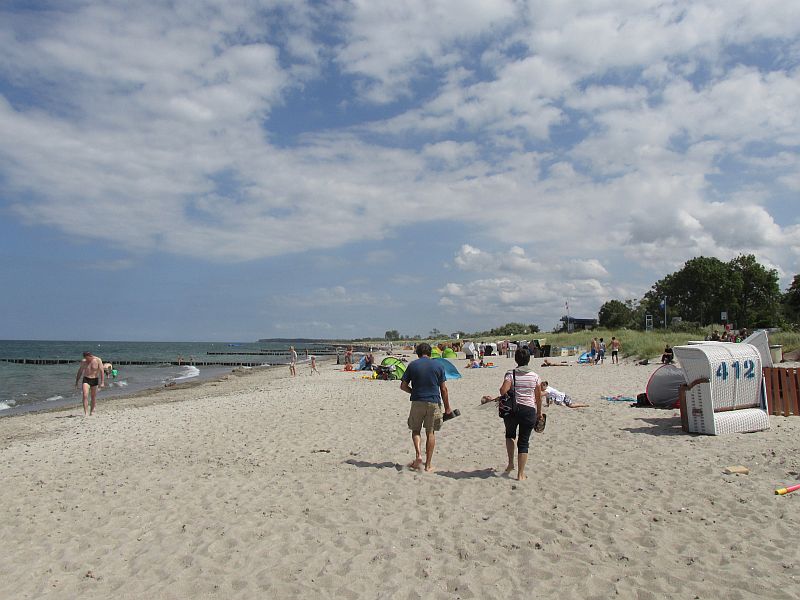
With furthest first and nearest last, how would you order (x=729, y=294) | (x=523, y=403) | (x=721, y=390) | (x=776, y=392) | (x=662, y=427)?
(x=729, y=294) → (x=776, y=392) → (x=662, y=427) → (x=721, y=390) → (x=523, y=403)

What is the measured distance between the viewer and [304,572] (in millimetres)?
4398

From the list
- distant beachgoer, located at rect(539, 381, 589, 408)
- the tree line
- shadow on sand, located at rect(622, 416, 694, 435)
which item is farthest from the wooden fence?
the tree line

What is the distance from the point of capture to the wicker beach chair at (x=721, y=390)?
845 cm

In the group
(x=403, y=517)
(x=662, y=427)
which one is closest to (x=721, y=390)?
(x=662, y=427)

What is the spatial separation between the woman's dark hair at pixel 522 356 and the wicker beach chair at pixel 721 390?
3.27m

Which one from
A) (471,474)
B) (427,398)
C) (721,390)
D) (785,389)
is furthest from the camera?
(785,389)

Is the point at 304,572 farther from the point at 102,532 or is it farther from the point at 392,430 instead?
the point at 392,430

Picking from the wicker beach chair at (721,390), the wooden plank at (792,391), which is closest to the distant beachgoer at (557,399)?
the wicker beach chair at (721,390)

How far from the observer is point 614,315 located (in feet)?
260

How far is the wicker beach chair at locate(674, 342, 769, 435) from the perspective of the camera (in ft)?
27.7

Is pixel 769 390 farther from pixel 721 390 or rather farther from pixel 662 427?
pixel 662 427

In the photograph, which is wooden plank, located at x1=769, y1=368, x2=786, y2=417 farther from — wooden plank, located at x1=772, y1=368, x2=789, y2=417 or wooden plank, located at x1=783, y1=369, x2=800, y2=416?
wooden plank, located at x1=783, y1=369, x2=800, y2=416

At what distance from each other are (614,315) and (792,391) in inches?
2877

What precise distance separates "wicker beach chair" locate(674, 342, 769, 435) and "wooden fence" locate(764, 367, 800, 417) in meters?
1.17
